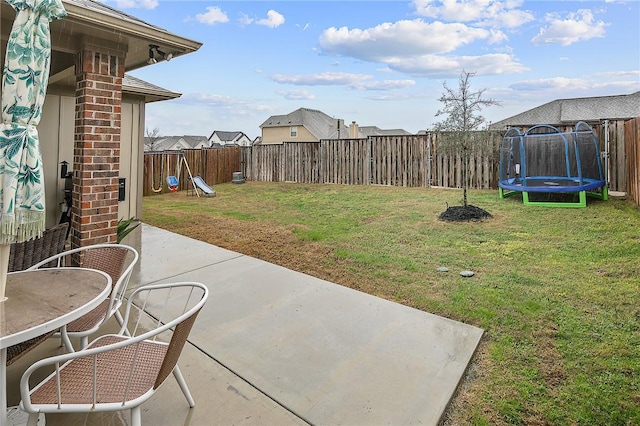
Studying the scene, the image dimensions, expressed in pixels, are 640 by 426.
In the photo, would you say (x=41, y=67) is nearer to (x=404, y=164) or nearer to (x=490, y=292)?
(x=490, y=292)

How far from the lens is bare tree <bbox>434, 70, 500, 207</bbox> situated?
23.3ft

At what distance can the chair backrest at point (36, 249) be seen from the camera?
2.29 m

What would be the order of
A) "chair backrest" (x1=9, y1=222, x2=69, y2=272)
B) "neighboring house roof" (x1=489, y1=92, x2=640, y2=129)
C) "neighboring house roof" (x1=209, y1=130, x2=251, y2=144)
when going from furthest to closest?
"neighboring house roof" (x1=209, y1=130, x2=251, y2=144)
"neighboring house roof" (x1=489, y1=92, x2=640, y2=129)
"chair backrest" (x1=9, y1=222, x2=69, y2=272)

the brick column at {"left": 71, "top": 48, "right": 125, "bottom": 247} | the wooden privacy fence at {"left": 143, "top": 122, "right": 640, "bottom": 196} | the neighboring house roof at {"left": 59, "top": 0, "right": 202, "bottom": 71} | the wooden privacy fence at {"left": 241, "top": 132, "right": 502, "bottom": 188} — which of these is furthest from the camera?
the wooden privacy fence at {"left": 241, "top": 132, "right": 502, "bottom": 188}

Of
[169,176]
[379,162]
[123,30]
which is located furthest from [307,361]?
[169,176]

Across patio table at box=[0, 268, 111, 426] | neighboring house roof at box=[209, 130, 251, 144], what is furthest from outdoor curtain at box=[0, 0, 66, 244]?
neighboring house roof at box=[209, 130, 251, 144]

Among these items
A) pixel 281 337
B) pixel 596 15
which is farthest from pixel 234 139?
pixel 281 337

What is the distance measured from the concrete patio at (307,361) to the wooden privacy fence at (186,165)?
32.5ft

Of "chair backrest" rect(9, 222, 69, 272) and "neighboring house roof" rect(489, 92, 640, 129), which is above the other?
"neighboring house roof" rect(489, 92, 640, 129)

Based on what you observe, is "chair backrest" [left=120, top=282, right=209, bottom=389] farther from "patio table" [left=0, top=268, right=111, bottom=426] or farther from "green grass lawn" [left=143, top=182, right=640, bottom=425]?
"green grass lawn" [left=143, top=182, right=640, bottom=425]

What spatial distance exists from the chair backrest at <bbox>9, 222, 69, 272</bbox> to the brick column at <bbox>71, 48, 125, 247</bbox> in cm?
69

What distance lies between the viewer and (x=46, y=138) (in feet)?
14.8

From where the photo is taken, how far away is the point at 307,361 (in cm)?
234

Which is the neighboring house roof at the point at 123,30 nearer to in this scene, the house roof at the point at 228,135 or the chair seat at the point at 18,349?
the chair seat at the point at 18,349
